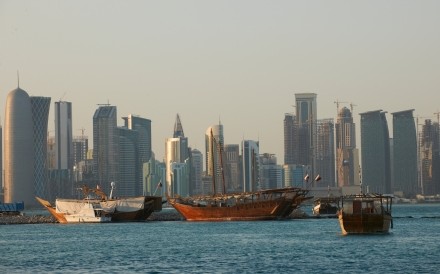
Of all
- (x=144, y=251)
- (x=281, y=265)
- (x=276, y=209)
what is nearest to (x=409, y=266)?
(x=281, y=265)

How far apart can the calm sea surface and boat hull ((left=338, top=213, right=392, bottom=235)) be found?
137cm

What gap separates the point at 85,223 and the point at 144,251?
91.2 meters

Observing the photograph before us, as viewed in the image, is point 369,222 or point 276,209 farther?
point 276,209

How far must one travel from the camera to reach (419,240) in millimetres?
109438

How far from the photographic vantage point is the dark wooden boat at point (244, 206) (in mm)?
175000

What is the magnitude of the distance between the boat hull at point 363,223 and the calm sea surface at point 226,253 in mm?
1370

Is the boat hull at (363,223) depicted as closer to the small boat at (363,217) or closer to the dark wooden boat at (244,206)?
the small boat at (363,217)

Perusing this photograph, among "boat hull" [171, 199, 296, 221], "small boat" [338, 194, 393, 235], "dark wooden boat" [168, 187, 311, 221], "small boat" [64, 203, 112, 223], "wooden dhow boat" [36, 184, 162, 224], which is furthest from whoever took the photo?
"small boat" [64, 203, 112, 223]

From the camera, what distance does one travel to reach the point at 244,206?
581 ft

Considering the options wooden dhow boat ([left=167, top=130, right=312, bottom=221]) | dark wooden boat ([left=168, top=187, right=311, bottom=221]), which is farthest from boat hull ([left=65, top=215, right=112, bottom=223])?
wooden dhow boat ([left=167, top=130, right=312, bottom=221])

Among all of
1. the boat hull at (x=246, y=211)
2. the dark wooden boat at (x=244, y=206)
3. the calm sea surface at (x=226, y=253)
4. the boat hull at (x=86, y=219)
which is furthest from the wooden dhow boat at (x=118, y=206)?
the calm sea surface at (x=226, y=253)

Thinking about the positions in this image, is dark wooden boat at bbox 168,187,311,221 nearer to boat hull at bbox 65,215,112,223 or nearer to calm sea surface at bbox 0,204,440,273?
boat hull at bbox 65,215,112,223

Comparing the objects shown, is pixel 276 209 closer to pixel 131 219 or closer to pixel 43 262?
pixel 131 219

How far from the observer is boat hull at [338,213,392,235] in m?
107
